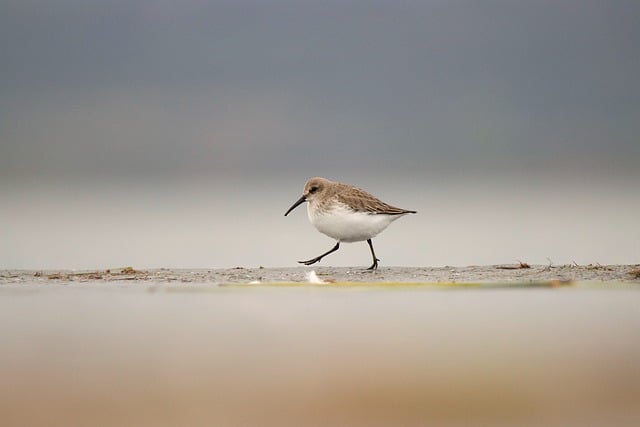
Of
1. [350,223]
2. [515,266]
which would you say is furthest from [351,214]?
[515,266]

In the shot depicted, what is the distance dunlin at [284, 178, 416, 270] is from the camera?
1039 cm

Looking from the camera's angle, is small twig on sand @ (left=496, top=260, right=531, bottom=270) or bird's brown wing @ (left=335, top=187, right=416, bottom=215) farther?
bird's brown wing @ (left=335, top=187, right=416, bottom=215)

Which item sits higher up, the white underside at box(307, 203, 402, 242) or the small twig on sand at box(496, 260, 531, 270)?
the white underside at box(307, 203, 402, 242)

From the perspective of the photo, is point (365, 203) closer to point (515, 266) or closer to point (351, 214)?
point (351, 214)

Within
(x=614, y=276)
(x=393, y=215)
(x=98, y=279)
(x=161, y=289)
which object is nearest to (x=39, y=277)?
(x=98, y=279)

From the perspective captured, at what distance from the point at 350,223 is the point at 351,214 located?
0.24 feet

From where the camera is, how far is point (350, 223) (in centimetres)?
1037

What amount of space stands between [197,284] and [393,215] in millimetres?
1746

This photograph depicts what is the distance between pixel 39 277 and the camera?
1009 cm

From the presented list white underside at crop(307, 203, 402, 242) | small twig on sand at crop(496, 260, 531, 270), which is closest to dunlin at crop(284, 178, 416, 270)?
white underside at crop(307, 203, 402, 242)

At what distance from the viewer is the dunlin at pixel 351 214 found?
1039cm

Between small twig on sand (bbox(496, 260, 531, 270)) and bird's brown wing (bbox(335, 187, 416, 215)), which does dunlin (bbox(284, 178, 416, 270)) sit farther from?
small twig on sand (bbox(496, 260, 531, 270))

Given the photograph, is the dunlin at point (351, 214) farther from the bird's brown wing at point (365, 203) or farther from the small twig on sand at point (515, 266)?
the small twig on sand at point (515, 266)

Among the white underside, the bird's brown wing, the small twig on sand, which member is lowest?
the small twig on sand
